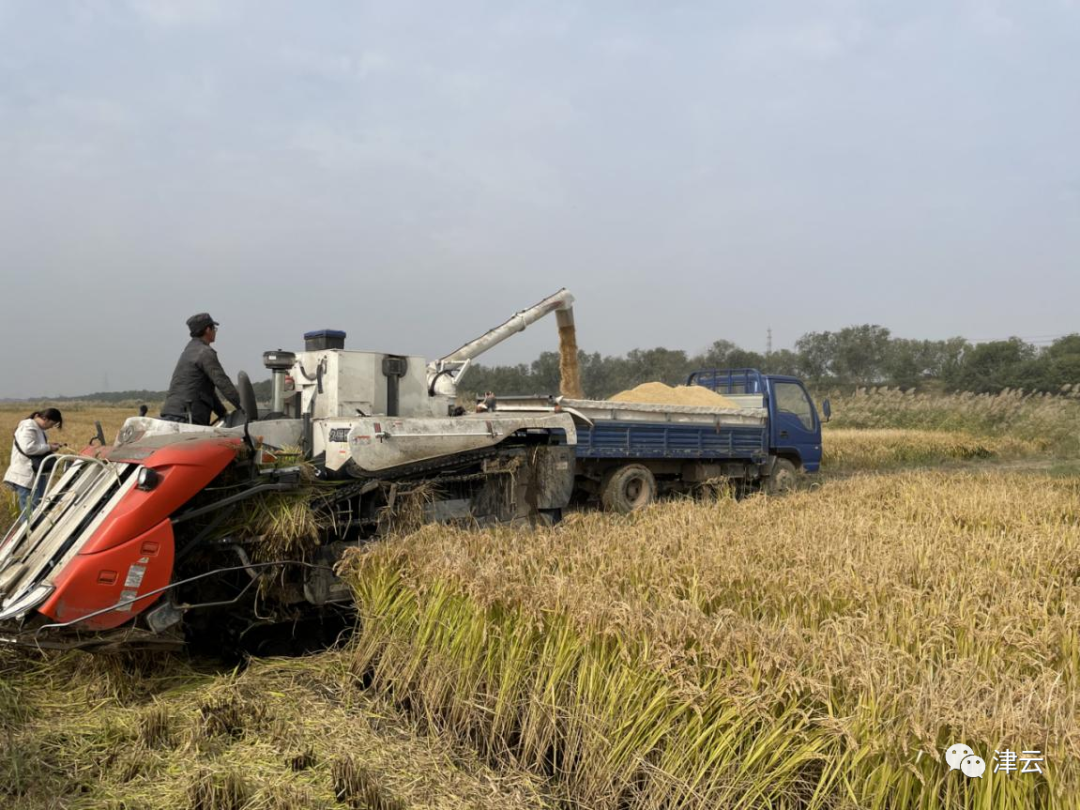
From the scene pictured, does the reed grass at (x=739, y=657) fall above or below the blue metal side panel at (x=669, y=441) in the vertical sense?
below

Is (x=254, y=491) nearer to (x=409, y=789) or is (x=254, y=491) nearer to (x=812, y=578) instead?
(x=409, y=789)

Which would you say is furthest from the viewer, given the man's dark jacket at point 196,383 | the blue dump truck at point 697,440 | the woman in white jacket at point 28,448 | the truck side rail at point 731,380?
the truck side rail at point 731,380

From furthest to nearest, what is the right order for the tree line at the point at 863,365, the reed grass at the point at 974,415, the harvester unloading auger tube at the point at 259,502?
the tree line at the point at 863,365 → the reed grass at the point at 974,415 → the harvester unloading auger tube at the point at 259,502

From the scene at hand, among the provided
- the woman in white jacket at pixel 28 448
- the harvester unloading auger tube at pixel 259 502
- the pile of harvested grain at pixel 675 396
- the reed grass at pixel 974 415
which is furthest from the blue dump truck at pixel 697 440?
the reed grass at pixel 974 415

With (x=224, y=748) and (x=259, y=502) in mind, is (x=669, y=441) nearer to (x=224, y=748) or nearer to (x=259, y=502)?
(x=259, y=502)

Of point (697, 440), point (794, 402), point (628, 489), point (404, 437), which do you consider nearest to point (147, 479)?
point (404, 437)

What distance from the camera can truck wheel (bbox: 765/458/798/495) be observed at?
1163 cm

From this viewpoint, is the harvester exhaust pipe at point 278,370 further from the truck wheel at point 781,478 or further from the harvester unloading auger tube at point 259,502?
the truck wheel at point 781,478

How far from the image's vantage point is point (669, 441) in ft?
32.7

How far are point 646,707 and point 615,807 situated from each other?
398 millimetres

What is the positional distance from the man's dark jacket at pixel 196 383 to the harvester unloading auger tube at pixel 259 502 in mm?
276

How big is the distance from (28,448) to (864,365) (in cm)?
5708

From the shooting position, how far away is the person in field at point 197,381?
5.57 metres

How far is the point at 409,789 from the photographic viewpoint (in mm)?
3164
